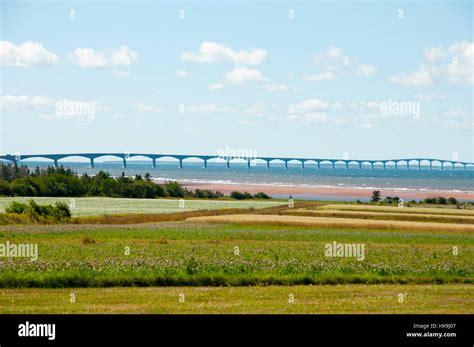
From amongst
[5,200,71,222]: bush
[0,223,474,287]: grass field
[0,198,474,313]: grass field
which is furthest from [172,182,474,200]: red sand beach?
[0,223,474,287]: grass field

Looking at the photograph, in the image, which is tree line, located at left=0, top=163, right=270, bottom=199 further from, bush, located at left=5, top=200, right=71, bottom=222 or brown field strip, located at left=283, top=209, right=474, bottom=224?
bush, located at left=5, top=200, right=71, bottom=222

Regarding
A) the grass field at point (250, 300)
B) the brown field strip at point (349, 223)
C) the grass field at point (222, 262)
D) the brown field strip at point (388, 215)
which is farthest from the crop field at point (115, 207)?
the grass field at point (250, 300)

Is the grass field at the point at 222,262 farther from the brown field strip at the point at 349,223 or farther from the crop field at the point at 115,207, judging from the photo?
the crop field at the point at 115,207

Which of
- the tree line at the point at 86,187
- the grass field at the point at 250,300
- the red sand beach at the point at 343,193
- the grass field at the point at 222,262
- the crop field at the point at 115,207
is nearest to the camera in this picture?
the grass field at the point at 250,300

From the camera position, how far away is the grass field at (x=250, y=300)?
2142 cm

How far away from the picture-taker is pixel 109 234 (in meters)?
47.6

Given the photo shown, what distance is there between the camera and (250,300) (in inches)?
911

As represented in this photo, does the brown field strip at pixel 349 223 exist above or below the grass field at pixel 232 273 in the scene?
below

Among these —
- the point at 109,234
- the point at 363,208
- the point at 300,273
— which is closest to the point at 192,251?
the point at 300,273

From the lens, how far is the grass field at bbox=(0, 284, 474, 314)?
21422mm

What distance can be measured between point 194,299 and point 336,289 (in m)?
5.46

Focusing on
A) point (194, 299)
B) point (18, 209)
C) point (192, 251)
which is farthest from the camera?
point (18, 209)

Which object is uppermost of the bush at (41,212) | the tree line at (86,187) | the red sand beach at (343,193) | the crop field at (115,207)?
the tree line at (86,187)
